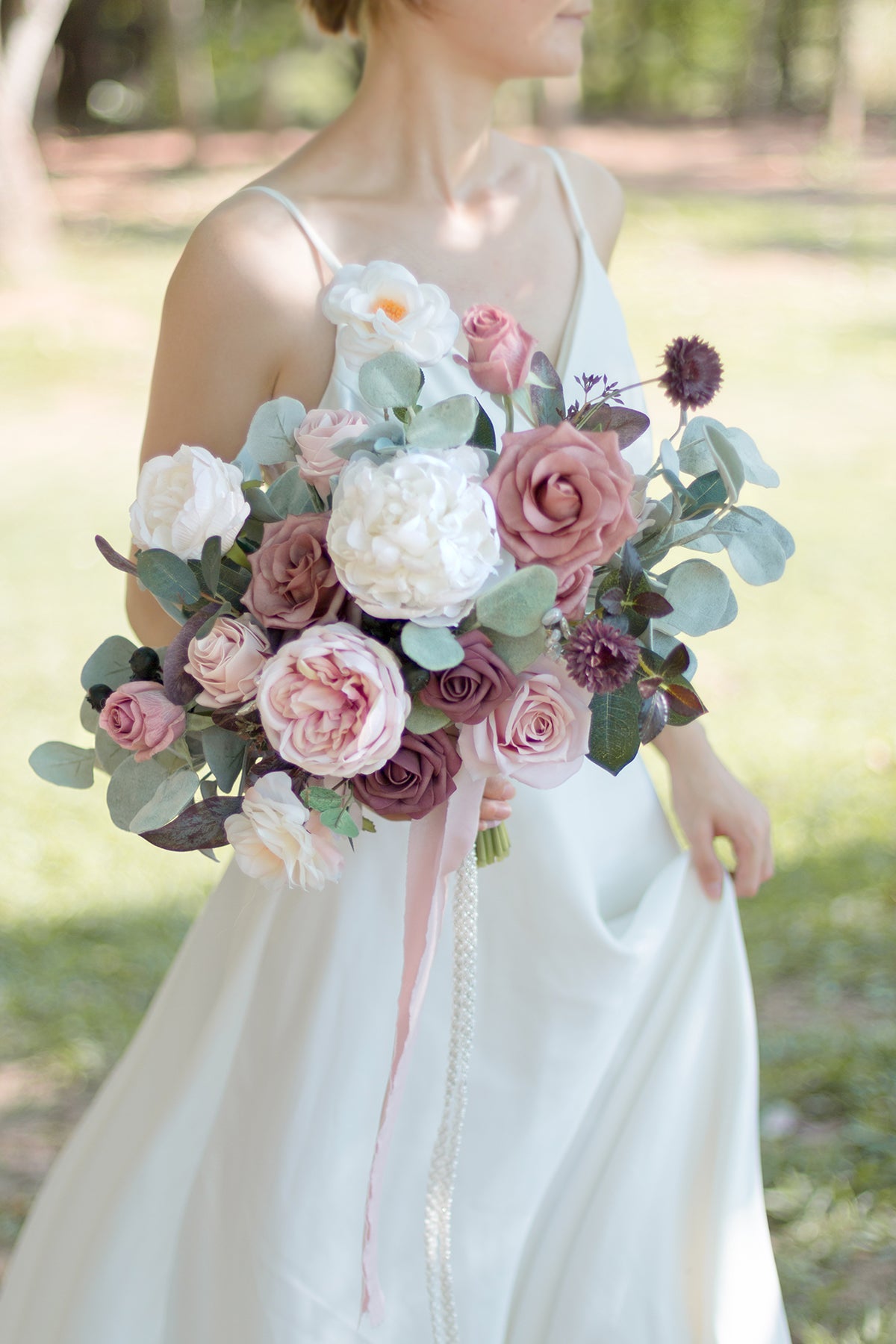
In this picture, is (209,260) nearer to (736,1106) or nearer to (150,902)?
(736,1106)

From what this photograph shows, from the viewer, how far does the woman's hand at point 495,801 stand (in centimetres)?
169

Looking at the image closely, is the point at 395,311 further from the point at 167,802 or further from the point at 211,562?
the point at 167,802

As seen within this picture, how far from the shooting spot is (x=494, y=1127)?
2.01m

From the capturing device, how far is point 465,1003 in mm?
1879

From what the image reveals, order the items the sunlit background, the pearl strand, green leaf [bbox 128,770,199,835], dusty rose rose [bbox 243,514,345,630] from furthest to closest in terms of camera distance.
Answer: the sunlit background < the pearl strand < green leaf [bbox 128,770,199,835] < dusty rose rose [bbox 243,514,345,630]

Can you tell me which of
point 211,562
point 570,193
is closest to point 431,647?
point 211,562

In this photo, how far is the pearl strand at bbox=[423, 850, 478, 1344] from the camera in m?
1.85

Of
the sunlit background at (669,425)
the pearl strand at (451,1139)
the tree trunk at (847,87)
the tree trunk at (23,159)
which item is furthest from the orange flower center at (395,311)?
the tree trunk at (847,87)

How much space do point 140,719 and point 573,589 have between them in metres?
0.48

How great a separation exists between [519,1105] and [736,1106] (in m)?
0.31

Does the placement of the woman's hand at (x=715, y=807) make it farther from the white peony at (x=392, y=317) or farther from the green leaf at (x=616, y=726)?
the white peony at (x=392, y=317)

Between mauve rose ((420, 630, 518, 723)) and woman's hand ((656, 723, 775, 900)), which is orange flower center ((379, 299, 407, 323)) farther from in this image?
woman's hand ((656, 723, 775, 900))

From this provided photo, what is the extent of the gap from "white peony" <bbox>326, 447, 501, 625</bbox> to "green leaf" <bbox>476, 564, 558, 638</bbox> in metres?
0.03

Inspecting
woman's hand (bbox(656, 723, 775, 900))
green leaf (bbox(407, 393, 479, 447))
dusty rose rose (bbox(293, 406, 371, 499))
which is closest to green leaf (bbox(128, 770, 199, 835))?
dusty rose rose (bbox(293, 406, 371, 499))
